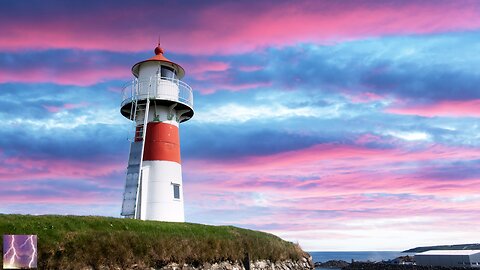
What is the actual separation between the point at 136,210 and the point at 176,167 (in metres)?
4.12

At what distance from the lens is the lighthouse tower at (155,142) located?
88.9 ft

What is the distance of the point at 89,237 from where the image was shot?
1853cm

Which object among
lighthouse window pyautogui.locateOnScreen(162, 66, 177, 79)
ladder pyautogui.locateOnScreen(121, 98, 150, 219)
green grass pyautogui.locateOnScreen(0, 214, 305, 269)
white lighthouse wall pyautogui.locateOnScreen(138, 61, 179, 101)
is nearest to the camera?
green grass pyautogui.locateOnScreen(0, 214, 305, 269)

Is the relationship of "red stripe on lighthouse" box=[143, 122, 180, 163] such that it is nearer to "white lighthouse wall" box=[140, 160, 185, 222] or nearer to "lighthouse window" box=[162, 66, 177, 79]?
"white lighthouse wall" box=[140, 160, 185, 222]

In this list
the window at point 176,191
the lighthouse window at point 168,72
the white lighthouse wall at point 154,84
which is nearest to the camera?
the window at point 176,191

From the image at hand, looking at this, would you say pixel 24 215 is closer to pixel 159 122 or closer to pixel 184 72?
pixel 159 122

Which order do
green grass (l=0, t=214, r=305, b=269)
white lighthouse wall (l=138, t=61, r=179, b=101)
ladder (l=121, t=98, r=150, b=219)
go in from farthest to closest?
1. white lighthouse wall (l=138, t=61, r=179, b=101)
2. ladder (l=121, t=98, r=150, b=219)
3. green grass (l=0, t=214, r=305, b=269)

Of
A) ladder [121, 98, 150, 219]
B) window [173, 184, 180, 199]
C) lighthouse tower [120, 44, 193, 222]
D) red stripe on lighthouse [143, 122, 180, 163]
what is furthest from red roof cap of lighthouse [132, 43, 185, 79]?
window [173, 184, 180, 199]

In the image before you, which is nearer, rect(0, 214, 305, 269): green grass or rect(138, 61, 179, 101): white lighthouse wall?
rect(0, 214, 305, 269): green grass

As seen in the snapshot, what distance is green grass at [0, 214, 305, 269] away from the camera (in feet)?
Answer: 57.9

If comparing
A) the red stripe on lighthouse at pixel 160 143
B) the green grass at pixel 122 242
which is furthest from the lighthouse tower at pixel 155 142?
the green grass at pixel 122 242

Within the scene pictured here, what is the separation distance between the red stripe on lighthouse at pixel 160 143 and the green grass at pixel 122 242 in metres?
5.82

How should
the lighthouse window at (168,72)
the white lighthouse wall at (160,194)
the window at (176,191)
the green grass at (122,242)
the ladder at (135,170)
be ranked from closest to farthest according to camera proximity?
the green grass at (122,242)
the ladder at (135,170)
the white lighthouse wall at (160,194)
the window at (176,191)
the lighthouse window at (168,72)

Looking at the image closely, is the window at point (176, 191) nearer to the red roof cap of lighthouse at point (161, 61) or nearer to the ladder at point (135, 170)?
the ladder at point (135, 170)
